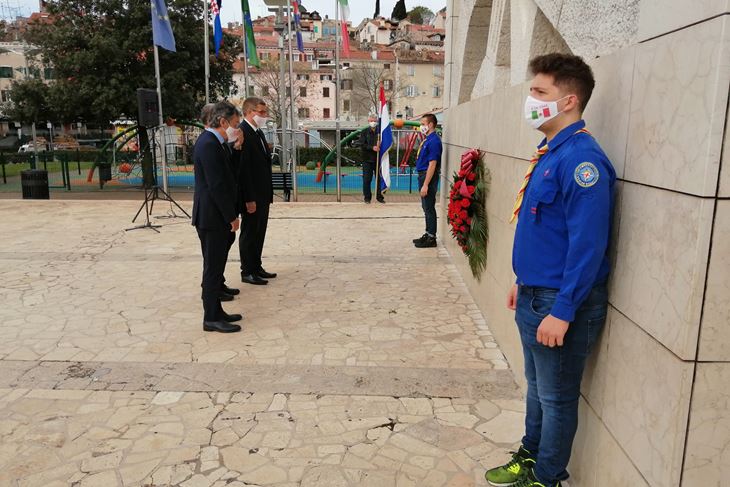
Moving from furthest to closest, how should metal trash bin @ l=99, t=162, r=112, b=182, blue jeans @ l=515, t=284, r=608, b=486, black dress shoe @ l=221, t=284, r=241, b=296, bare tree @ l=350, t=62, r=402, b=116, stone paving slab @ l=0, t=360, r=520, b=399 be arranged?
1. bare tree @ l=350, t=62, r=402, b=116
2. metal trash bin @ l=99, t=162, r=112, b=182
3. black dress shoe @ l=221, t=284, r=241, b=296
4. stone paving slab @ l=0, t=360, r=520, b=399
5. blue jeans @ l=515, t=284, r=608, b=486

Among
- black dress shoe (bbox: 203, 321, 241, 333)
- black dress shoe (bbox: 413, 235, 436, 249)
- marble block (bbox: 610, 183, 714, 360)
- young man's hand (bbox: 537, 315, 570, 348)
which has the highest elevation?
marble block (bbox: 610, 183, 714, 360)

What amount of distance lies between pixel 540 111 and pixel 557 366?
3.47ft

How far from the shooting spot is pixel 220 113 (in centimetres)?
501

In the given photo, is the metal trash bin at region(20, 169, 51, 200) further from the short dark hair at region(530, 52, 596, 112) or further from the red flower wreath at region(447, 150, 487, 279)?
the short dark hair at region(530, 52, 596, 112)

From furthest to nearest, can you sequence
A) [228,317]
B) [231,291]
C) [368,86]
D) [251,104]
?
[368,86] → [251,104] → [231,291] → [228,317]

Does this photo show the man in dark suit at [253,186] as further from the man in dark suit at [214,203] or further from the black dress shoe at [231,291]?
the man in dark suit at [214,203]

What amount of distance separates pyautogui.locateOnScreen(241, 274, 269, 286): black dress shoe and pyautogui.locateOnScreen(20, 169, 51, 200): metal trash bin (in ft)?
33.5

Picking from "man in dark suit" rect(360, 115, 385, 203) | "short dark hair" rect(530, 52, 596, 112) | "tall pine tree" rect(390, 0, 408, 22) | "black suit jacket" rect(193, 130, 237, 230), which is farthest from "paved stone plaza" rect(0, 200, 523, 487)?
"tall pine tree" rect(390, 0, 408, 22)

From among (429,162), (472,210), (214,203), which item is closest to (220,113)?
(214,203)

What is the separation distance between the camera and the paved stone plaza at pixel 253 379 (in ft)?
10.1

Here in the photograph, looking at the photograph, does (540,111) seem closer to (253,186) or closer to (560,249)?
(560,249)

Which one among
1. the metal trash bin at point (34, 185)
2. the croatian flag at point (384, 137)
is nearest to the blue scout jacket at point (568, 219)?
the croatian flag at point (384, 137)

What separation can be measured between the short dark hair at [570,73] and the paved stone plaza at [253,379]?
1.94 m

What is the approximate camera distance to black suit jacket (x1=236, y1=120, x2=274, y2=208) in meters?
6.14
